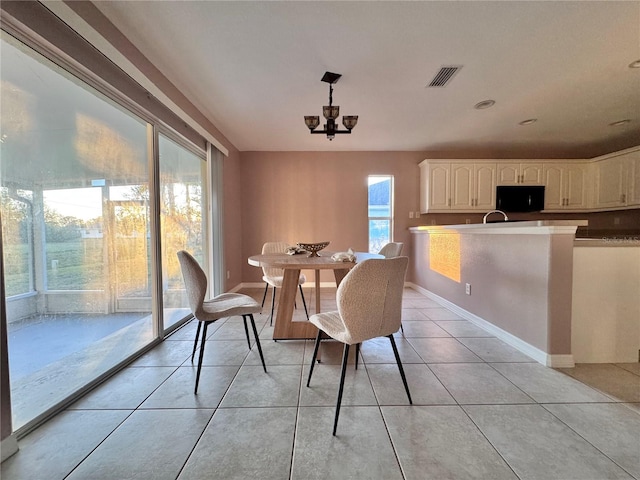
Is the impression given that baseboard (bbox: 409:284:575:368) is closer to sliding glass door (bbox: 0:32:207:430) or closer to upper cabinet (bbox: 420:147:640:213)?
upper cabinet (bbox: 420:147:640:213)

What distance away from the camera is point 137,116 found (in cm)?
205

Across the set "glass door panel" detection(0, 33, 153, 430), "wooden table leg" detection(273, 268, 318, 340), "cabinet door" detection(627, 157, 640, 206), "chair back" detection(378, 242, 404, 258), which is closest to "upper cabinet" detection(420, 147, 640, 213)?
"cabinet door" detection(627, 157, 640, 206)

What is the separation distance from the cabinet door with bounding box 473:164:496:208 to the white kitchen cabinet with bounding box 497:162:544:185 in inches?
4.6

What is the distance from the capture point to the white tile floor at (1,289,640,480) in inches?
41.6

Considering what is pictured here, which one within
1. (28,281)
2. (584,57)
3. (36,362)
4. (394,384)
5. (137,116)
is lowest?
(394,384)

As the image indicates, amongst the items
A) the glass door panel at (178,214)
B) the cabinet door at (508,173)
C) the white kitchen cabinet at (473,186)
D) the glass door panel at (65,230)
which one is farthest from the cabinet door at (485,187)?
the glass door panel at (65,230)

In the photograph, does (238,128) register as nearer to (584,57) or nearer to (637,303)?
(584,57)

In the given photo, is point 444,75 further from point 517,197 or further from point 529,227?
point 517,197

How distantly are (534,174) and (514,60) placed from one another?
2.93m

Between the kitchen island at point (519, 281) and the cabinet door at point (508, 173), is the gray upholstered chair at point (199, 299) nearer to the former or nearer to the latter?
the kitchen island at point (519, 281)

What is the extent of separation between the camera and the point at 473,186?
13.6ft

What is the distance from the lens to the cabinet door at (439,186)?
4.15 m

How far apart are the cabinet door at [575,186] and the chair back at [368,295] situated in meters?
4.77

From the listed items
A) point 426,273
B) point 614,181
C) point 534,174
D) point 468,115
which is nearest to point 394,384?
point 426,273
